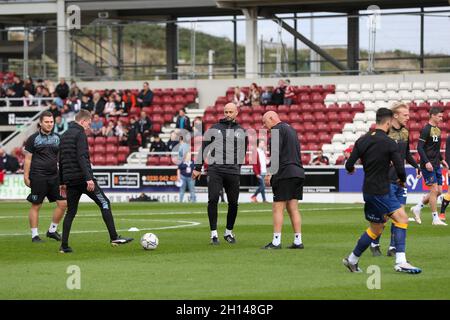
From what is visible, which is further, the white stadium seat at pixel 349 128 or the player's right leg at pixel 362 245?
the white stadium seat at pixel 349 128

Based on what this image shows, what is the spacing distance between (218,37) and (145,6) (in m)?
6.29

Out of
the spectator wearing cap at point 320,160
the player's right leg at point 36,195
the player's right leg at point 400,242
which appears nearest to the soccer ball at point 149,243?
the player's right leg at point 36,195

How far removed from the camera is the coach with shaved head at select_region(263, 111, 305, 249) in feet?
58.0

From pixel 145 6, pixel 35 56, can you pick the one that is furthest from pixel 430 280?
pixel 35 56

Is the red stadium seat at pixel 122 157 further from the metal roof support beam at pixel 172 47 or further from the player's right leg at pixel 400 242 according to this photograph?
the player's right leg at pixel 400 242

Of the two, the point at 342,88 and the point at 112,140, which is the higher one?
the point at 342,88

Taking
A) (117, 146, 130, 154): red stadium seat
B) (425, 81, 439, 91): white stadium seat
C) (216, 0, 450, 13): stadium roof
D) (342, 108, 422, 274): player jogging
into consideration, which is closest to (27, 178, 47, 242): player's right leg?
(342, 108, 422, 274): player jogging

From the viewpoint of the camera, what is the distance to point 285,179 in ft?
58.2

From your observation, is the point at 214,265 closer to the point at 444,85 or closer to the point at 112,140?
the point at 112,140

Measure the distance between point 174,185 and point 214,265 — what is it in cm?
2318

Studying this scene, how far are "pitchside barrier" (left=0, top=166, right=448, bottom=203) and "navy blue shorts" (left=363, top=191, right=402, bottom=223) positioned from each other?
2071cm

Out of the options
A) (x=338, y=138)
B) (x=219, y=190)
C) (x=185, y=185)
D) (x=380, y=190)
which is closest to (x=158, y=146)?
(x=185, y=185)

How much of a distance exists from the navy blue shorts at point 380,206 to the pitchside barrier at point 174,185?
2071 centimetres

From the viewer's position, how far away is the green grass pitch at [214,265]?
12664 millimetres
